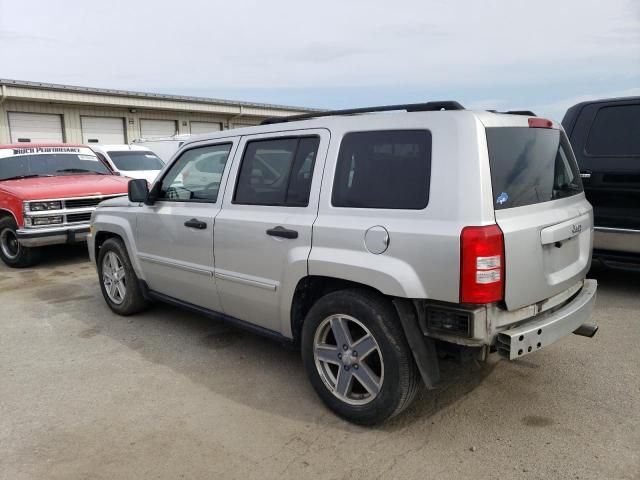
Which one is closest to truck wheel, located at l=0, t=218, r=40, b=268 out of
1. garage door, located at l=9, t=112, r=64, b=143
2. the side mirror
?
the side mirror

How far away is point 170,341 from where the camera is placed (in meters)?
4.61

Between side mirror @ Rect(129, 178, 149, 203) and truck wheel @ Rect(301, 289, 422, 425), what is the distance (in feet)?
7.20

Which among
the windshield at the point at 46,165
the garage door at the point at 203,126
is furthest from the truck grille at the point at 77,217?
the garage door at the point at 203,126

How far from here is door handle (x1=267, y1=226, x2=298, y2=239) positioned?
10.8 ft

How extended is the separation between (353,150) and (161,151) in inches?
550

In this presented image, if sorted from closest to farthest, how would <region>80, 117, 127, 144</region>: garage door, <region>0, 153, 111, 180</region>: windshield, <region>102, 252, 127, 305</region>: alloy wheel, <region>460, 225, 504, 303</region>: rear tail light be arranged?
1. <region>460, 225, 504, 303</region>: rear tail light
2. <region>102, 252, 127, 305</region>: alloy wheel
3. <region>0, 153, 111, 180</region>: windshield
4. <region>80, 117, 127, 144</region>: garage door

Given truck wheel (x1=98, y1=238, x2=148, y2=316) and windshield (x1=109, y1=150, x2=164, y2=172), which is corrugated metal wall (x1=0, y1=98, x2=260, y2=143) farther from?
truck wheel (x1=98, y1=238, x2=148, y2=316)

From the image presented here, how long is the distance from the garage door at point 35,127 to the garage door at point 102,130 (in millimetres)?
1011

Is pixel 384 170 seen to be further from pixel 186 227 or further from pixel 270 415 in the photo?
pixel 186 227

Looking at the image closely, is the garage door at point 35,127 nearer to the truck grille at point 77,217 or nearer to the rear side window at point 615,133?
the truck grille at point 77,217

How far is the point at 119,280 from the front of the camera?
5.29 metres

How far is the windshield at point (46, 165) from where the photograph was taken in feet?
28.0

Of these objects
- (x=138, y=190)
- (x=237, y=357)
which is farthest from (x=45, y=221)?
(x=237, y=357)

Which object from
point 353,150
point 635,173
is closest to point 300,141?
point 353,150
